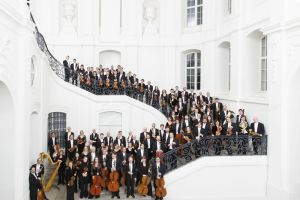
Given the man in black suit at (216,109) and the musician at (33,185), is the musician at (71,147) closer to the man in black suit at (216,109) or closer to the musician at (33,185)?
the musician at (33,185)

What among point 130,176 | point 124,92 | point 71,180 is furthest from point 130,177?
point 124,92

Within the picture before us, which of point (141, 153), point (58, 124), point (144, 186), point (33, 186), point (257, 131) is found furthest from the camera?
point (58, 124)

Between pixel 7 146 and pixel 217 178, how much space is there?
6.90m

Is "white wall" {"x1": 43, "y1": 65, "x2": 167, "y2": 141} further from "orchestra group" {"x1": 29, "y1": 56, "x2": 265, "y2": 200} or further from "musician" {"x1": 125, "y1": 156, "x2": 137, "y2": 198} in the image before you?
"musician" {"x1": 125, "y1": 156, "x2": 137, "y2": 198}

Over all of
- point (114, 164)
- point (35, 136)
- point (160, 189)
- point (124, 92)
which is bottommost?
point (160, 189)

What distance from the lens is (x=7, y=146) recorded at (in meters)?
10.5

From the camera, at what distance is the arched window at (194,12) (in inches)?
808

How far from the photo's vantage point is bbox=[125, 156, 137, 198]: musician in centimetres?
1195

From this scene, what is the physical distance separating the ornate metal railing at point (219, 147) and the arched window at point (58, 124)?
22.1 feet

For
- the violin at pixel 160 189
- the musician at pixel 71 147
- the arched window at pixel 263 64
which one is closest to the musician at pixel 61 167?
the musician at pixel 71 147

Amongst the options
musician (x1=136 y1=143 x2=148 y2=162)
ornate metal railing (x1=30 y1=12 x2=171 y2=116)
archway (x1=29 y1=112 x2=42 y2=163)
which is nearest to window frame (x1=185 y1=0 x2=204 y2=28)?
ornate metal railing (x1=30 y1=12 x2=171 y2=116)

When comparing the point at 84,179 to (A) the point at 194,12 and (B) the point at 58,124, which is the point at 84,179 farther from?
(A) the point at 194,12

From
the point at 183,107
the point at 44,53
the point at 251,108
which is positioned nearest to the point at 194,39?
the point at 183,107

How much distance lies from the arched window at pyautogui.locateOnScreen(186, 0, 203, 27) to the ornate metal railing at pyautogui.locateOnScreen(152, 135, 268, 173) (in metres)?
9.86
